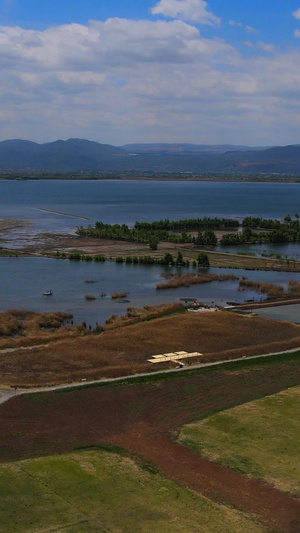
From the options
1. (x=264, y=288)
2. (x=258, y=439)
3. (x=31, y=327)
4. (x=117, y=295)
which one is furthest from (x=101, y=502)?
(x=264, y=288)

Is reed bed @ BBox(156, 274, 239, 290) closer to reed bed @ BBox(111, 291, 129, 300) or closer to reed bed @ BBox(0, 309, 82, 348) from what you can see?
reed bed @ BBox(111, 291, 129, 300)

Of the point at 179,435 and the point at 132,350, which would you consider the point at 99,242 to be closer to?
the point at 132,350

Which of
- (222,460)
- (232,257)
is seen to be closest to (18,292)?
(232,257)

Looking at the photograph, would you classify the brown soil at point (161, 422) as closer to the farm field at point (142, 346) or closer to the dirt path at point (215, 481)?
the dirt path at point (215, 481)

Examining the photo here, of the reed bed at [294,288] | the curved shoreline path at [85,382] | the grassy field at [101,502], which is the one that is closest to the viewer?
the grassy field at [101,502]

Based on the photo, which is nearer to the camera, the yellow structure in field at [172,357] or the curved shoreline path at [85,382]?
the curved shoreline path at [85,382]

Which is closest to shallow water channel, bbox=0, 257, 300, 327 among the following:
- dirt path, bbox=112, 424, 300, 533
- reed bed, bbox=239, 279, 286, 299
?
reed bed, bbox=239, 279, 286, 299

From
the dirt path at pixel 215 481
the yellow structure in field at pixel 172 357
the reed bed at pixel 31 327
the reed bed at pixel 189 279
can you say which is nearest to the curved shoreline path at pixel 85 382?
the yellow structure in field at pixel 172 357
